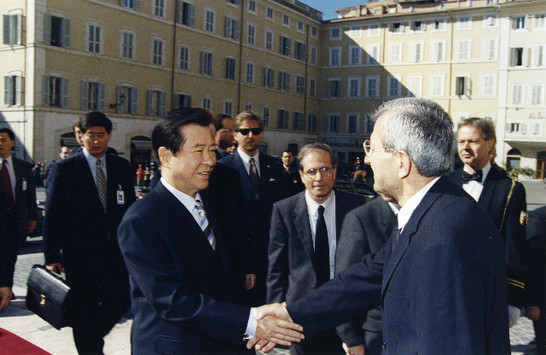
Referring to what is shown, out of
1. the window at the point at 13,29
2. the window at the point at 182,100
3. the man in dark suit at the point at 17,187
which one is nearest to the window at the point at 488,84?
the window at the point at 182,100

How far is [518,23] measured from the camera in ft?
120

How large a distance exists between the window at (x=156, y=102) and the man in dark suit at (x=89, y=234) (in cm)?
2547

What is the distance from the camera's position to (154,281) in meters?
2.09

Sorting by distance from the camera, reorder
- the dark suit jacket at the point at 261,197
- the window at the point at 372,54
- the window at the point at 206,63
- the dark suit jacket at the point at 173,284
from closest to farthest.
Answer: the dark suit jacket at the point at 173,284
the dark suit jacket at the point at 261,197
the window at the point at 206,63
the window at the point at 372,54

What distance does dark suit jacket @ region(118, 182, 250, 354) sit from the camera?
210 centimetres

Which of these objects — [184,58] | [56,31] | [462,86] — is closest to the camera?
[56,31]

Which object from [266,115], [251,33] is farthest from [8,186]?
[266,115]

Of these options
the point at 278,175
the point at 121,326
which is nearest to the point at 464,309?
the point at 278,175

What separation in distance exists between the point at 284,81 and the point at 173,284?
38.0 meters

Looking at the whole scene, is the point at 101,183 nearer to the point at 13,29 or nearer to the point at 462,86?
the point at 13,29

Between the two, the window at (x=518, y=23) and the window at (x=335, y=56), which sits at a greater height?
the window at (x=518, y=23)

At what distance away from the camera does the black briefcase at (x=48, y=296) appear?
3.33m

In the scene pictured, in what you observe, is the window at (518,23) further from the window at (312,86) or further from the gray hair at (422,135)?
the gray hair at (422,135)

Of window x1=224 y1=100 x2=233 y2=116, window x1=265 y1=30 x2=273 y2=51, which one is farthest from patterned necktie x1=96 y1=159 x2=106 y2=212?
window x1=265 y1=30 x2=273 y2=51
